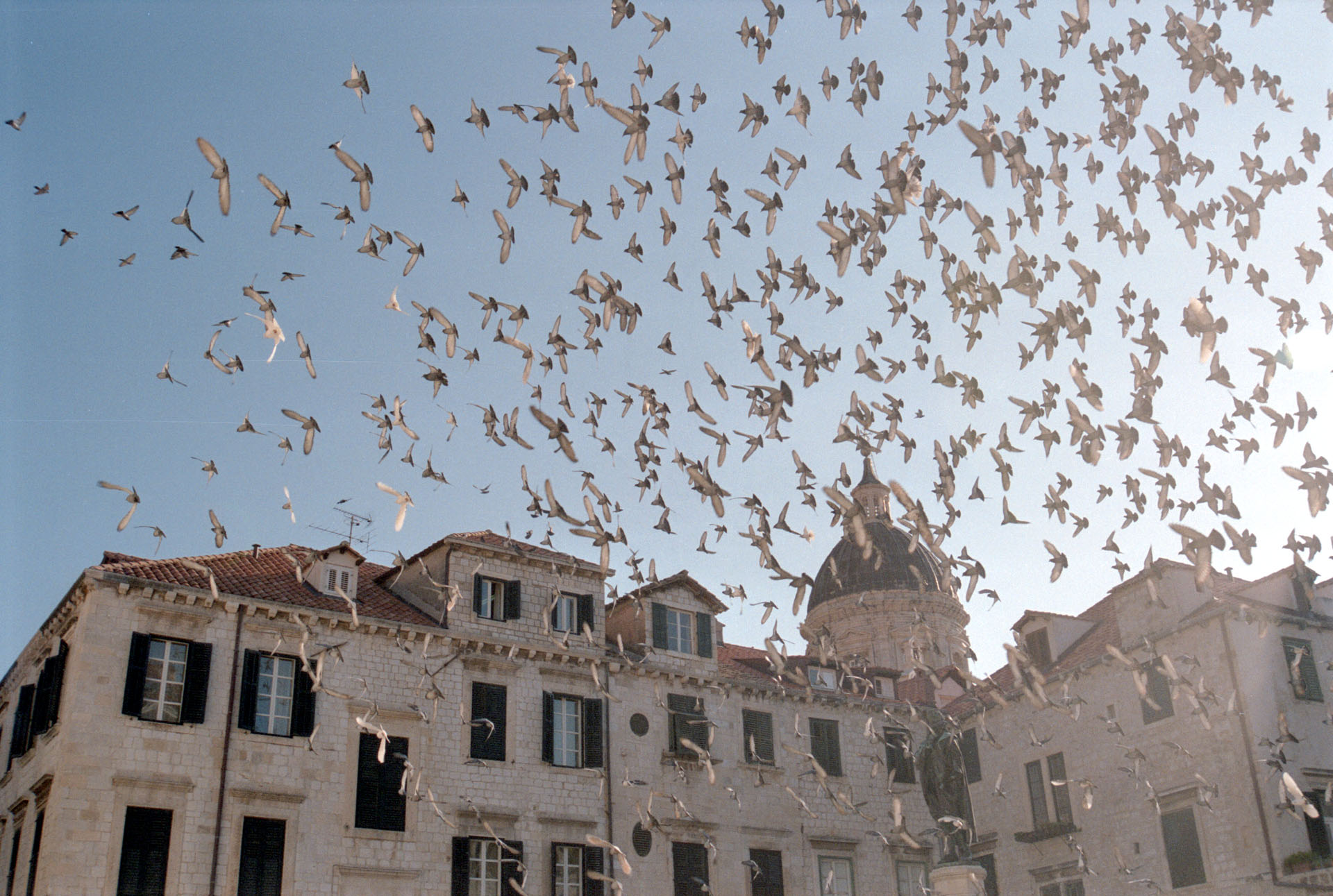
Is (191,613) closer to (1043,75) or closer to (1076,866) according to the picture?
(1043,75)

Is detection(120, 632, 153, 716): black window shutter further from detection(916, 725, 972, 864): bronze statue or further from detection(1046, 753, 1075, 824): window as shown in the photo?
detection(1046, 753, 1075, 824): window

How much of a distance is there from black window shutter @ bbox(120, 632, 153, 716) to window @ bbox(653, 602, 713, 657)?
12374mm

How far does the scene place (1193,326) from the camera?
12562 mm

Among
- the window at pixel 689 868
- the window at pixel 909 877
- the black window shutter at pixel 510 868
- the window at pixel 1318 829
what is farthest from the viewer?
the window at pixel 909 877

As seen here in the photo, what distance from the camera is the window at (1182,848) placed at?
2825 centimetres

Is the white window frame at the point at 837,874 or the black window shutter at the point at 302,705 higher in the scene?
the black window shutter at the point at 302,705

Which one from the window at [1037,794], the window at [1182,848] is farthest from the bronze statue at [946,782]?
the window at [1037,794]

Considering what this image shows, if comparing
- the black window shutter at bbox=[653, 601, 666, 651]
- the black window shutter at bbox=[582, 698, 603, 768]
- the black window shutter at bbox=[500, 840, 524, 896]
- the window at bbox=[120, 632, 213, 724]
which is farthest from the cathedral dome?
the window at bbox=[120, 632, 213, 724]

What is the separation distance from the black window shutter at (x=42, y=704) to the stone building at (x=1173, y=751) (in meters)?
18.6

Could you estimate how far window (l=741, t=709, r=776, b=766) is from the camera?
31781 millimetres

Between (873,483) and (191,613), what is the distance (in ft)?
156

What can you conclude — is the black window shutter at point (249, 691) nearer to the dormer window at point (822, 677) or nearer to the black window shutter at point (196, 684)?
the black window shutter at point (196, 684)

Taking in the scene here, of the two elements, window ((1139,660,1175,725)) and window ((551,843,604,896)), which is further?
window ((1139,660,1175,725))

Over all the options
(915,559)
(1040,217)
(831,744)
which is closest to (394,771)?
(831,744)
